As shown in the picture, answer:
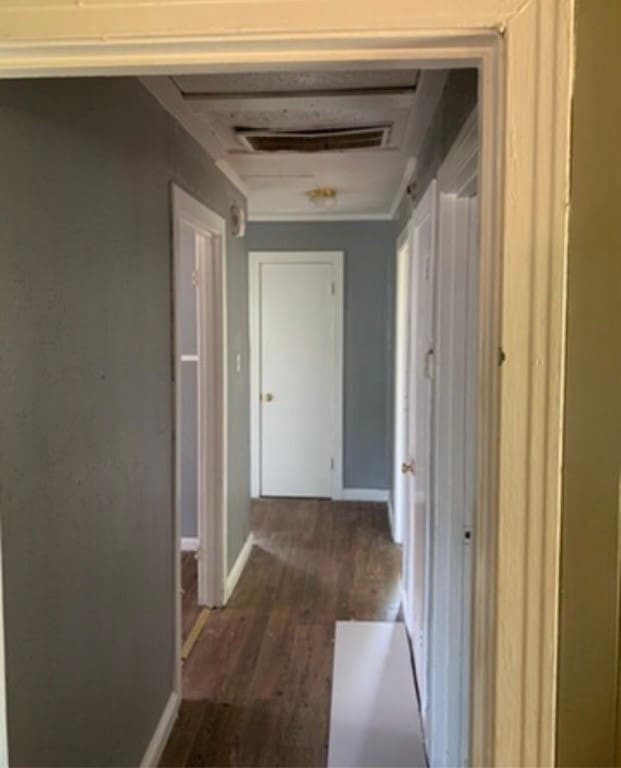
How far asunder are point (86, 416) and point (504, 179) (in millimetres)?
1282

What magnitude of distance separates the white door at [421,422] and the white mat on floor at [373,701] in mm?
79

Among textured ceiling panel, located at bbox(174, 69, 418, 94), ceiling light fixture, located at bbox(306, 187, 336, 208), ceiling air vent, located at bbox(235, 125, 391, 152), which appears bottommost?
textured ceiling panel, located at bbox(174, 69, 418, 94)

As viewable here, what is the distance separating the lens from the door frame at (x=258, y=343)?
18.4ft

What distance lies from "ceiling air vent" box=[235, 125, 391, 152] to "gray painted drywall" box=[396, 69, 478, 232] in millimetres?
216

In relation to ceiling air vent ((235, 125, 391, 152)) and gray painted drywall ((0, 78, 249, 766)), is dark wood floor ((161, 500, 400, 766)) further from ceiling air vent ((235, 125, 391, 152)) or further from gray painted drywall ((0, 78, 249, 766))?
ceiling air vent ((235, 125, 391, 152))

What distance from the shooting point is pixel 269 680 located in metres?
3.02

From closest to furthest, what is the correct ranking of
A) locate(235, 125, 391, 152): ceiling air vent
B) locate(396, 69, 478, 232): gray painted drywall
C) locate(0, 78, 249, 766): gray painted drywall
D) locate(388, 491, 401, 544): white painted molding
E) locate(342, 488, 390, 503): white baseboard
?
locate(0, 78, 249, 766): gray painted drywall
locate(396, 69, 478, 232): gray painted drywall
locate(235, 125, 391, 152): ceiling air vent
locate(388, 491, 401, 544): white painted molding
locate(342, 488, 390, 503): white baseboard

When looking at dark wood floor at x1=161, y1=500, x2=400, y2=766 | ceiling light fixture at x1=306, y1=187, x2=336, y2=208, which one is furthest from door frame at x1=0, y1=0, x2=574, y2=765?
ceiling light fixture at x1=306, y1=187, x2=336, y2=208

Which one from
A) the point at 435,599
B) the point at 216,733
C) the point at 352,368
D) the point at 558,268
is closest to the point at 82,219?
the point at 558,268

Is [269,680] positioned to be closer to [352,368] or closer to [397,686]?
[397,686]

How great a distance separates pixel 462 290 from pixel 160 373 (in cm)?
108

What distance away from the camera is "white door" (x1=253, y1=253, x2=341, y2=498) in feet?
18.5

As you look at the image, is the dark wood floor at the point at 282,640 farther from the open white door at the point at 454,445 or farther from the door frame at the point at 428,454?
the open white door at the point at 454,445

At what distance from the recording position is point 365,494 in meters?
5.77
